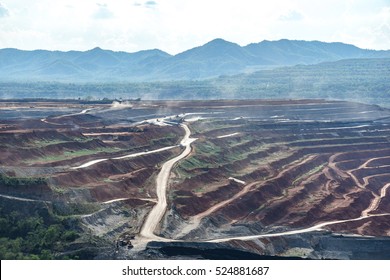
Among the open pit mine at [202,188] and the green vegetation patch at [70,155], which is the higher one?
the green vegetation patch at [70,155]

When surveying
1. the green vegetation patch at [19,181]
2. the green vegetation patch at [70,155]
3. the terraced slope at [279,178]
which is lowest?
the terraced slope at [279,178]

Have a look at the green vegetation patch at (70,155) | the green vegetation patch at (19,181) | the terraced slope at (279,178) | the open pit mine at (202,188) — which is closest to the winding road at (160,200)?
the open pit mine at (202,188)

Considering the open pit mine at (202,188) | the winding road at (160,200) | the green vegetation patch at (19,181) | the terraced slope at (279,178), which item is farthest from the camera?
the terraced slope at (279,178)

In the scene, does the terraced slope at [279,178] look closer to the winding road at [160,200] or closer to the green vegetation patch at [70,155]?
the winding road at [160,200]

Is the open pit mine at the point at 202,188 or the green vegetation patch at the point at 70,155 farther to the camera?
the green vegetation patch at the point at 70,155

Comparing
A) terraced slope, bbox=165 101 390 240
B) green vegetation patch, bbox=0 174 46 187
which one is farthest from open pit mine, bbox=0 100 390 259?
terraced slope, bbox=165 101 390 240

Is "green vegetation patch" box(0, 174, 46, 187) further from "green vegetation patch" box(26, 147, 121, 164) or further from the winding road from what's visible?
"green vegetation patch" box(26, 147, 121, 164)

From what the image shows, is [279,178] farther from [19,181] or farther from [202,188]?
[19,181]

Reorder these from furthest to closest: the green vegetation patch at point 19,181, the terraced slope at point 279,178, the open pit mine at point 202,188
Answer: the terraced slope at point 279,178 < the green vegetation patch at point 19,181 < the open pit mine at point 202,188

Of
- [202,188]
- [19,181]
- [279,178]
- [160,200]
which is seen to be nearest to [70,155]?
[202,188]

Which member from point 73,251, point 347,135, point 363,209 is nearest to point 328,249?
point 363,209
